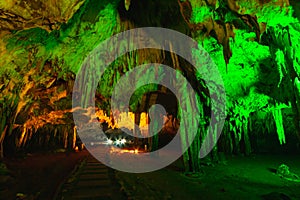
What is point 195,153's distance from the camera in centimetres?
927

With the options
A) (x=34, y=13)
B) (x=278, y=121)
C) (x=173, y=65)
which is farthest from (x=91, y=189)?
(x=278, y=121)

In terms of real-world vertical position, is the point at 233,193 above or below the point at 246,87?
below

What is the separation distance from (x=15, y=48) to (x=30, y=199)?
5080 mm

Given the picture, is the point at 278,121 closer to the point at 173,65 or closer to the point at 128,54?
the point at 173,65

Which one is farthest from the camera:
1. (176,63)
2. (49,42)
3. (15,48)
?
(176,63)

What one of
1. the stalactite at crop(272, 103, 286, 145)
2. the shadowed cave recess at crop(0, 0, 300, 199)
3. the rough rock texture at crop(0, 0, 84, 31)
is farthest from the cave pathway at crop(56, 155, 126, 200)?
the stalactite at crop(272, 103, 286, 145)

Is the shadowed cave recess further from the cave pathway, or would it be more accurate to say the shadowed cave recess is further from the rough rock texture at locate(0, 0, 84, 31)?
the cave pathway

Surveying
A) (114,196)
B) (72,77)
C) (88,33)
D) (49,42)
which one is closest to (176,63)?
(88,33)

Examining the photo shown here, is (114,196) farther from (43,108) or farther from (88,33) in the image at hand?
(43,108)

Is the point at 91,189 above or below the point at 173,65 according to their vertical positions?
below

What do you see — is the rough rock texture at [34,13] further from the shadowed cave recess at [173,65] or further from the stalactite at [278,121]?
the stalactite at [278,121]

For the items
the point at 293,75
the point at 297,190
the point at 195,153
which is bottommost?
the point at 297,190

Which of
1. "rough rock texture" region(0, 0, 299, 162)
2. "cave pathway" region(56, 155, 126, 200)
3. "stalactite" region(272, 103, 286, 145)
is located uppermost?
"rough rock texture" region(0, 0, 299, 162)

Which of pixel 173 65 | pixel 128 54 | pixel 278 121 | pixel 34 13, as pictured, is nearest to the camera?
pixel 34 13
